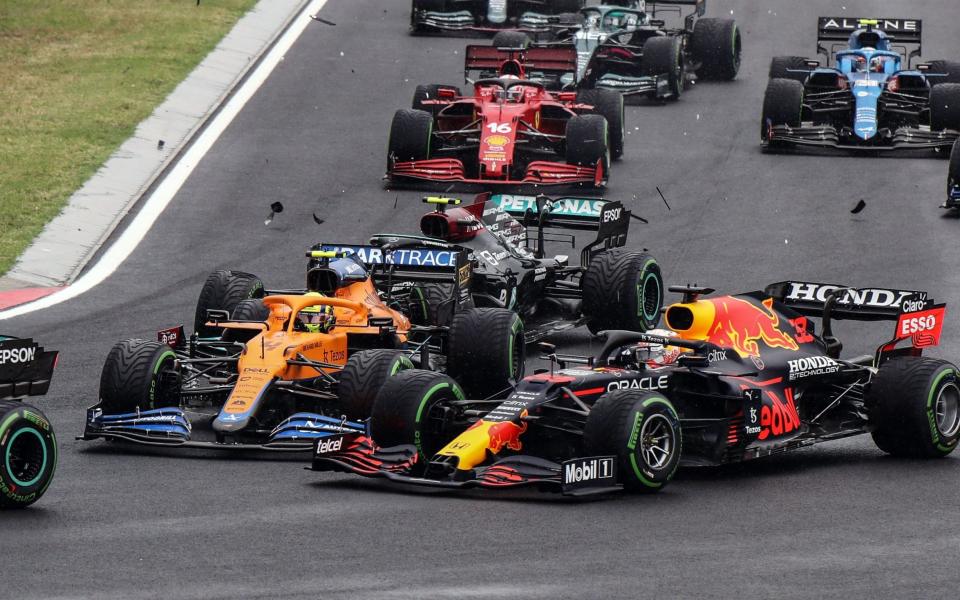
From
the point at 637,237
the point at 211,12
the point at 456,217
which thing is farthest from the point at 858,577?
the point at 211,12

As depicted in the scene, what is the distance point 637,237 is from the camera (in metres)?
26.4

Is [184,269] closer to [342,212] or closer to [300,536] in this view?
[342,212]

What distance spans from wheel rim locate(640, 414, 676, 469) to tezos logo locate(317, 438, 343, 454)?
2610mm

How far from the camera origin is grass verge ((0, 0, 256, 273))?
2930cm

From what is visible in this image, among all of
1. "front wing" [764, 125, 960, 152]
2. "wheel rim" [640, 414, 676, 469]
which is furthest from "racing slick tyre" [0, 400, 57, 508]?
"front wing" [764, 125, 960, 152]

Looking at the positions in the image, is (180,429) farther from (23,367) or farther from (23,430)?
(23,430)

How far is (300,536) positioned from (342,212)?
15402 millimetres

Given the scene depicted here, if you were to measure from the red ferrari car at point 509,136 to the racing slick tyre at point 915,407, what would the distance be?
1262 centimetres

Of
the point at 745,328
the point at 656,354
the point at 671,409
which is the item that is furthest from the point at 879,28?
the point at 671,409

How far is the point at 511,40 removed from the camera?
35469 millimetres

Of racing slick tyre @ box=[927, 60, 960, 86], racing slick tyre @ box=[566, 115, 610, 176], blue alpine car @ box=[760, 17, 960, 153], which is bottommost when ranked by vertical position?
racing slick tyre @ box=[566, 115, 610, 176]

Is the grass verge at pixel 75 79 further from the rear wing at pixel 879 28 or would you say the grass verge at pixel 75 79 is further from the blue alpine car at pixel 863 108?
the rear wing at pixel 879 28

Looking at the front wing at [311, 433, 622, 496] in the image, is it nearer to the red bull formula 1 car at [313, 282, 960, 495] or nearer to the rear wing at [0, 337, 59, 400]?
the red bull formula 1 car at [313, 282, 960, 495]

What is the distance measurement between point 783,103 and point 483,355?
1478cm
